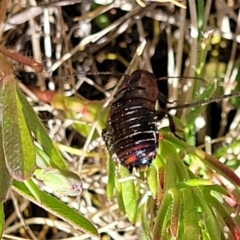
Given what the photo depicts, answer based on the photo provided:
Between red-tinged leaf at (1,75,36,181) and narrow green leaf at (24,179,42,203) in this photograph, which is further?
narrow green leaf at (24,179,42,203)

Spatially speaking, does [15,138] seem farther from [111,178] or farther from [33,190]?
[111,178]

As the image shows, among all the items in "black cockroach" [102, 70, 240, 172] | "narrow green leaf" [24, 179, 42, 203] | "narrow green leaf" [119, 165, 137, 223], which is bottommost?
"narrow green leaf" [119, 165, 137, 223]

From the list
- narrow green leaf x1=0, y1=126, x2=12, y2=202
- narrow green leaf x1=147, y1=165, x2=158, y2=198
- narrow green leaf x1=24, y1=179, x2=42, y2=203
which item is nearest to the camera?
narrow green leaf x1=0, y1=126, x2=12, y2=202

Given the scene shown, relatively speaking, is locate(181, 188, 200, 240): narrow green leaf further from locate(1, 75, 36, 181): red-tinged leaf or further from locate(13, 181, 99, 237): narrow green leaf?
locate(1, 75, 36, 181): red-tinged leaf

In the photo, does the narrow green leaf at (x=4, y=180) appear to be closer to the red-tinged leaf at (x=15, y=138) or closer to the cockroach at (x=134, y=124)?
the red-tinged leaf at (x=15, y=138)

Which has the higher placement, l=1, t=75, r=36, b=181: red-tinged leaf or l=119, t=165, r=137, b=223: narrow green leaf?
l=1, t=75, r=36, b=181: red-tinged leaf

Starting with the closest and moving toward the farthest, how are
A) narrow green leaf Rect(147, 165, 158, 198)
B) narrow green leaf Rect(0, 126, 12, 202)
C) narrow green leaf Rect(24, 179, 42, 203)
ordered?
1. narrow green leaf Rect(0, 126, 12, 202)
2. narrow green leaf Rect(24, 179, 42, 203)
3. narrow green leaf Rect(147, 165, 158, 198)

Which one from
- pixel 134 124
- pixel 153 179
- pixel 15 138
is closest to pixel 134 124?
pixel 134 124

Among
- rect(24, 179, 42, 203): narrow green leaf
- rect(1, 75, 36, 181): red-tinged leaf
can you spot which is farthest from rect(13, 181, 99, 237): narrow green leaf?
rect(1, 75, 36, 181): red-tinged leaf
